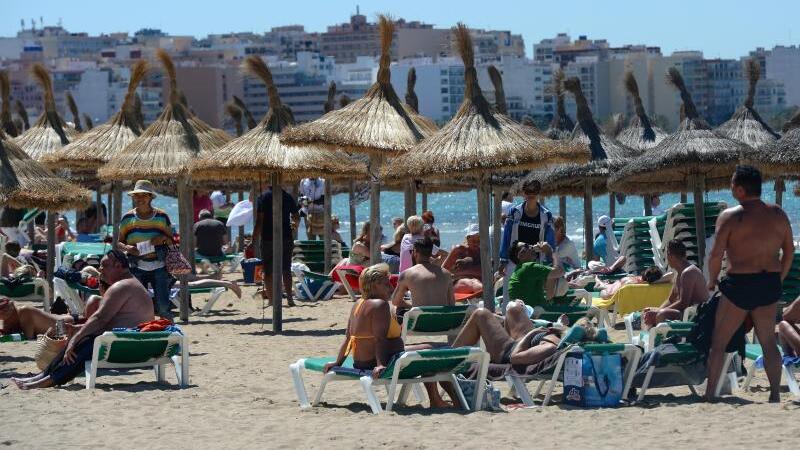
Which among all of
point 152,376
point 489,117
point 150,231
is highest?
point 489,117

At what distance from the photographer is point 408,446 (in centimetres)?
651

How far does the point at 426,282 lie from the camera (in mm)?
9234

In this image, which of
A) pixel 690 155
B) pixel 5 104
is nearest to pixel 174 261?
pixel 690 155

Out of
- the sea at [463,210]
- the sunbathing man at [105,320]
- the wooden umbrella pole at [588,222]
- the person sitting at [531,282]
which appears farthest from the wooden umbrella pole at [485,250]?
the sea at [463,210]

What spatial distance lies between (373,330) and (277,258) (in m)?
4.42

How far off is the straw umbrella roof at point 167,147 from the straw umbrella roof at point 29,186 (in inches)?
76.3

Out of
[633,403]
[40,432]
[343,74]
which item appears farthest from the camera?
[343,74]

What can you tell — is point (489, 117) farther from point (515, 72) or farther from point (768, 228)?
point (515, 72)

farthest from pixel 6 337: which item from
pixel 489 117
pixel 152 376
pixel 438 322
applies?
pixel 489 117

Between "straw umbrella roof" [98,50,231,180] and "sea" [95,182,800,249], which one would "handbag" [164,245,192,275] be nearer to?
"straw umbrella roof" [98,50,231,180]

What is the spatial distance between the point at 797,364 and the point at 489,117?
3.68m

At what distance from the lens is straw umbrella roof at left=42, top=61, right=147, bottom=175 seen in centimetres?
1461

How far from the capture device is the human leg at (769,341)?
7359 mm

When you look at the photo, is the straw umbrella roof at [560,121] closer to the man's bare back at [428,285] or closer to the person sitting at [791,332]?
the man's bare back at [428,285]
